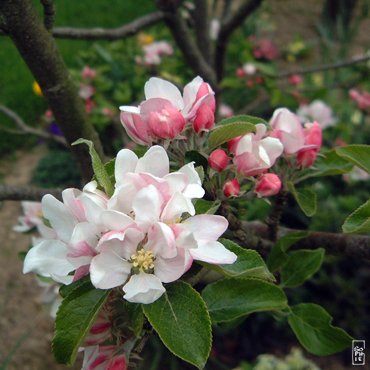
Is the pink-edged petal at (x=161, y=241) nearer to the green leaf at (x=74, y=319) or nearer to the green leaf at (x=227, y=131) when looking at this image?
the green leaf at (x=74, y=319)

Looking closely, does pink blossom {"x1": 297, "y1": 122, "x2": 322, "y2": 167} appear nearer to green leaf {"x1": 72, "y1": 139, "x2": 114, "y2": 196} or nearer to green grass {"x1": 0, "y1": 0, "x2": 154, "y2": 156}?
green leaf {"x1": 72, "y1": 139, "x2": 114, "y2": 196}

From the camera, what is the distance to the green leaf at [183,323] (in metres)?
0.75

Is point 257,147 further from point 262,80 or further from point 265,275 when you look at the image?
point 262,80

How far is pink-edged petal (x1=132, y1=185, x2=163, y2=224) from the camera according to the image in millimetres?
726

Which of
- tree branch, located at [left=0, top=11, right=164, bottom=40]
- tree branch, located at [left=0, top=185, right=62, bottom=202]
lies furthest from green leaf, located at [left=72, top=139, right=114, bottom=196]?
tree branch, located at [left=0, top=11, right=164, bottom=40]

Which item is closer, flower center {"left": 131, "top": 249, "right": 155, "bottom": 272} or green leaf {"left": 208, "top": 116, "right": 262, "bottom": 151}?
flower center {"left": 131, "top": 249, "right": 155, "bottom": 272}

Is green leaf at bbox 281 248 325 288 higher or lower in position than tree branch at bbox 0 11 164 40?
lower

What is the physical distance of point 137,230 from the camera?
2.44 feet

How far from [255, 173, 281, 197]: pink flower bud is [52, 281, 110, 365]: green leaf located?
30cm

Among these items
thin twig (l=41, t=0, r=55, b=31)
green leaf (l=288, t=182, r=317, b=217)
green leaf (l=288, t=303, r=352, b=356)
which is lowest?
green leaf (l=288, t=303, r=352, b=356)

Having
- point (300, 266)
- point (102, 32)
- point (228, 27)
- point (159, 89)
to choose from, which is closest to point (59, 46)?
point (228, 27)

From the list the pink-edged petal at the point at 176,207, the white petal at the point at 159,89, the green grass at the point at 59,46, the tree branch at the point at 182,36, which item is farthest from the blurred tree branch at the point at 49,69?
the green grass at the point at 59,46

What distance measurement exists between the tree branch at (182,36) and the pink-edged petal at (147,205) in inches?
44.1

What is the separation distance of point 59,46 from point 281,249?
3.94m
